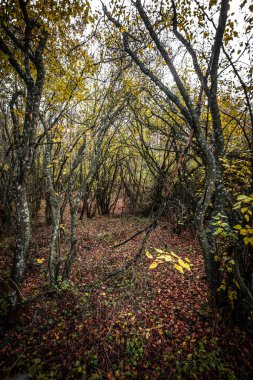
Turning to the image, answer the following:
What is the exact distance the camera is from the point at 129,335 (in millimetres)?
3404

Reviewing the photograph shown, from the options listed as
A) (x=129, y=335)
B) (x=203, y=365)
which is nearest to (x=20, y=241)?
(x=129, y=335)

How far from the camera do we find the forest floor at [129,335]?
9.27 ft

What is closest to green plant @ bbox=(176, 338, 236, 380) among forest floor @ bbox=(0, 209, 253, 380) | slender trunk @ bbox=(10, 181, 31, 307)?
forest floor @ bbox=(0, 209, 253, 380)

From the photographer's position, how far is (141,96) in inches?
275

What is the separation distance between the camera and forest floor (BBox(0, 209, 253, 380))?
2.83 metres

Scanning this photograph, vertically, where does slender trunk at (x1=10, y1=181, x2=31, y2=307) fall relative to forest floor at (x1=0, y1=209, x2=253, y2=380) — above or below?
above

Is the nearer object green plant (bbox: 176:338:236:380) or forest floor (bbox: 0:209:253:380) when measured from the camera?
green plant (bbox: 176:338:236:380)

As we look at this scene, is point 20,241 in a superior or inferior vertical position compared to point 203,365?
superior

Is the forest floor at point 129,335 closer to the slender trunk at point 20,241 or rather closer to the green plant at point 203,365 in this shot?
the green plant at point 203,365

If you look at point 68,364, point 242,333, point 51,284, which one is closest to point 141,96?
point 51,284

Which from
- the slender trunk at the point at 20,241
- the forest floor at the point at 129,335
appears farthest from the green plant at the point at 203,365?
the slender trunk at the point at 20,241

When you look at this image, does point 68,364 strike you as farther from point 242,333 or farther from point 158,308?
point 242,333

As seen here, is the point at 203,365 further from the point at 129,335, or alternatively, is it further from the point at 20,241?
the point at 20,241

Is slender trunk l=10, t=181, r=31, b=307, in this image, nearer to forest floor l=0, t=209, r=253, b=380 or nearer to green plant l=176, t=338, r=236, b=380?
forest floor l=0, t=209, r=253, b=380
